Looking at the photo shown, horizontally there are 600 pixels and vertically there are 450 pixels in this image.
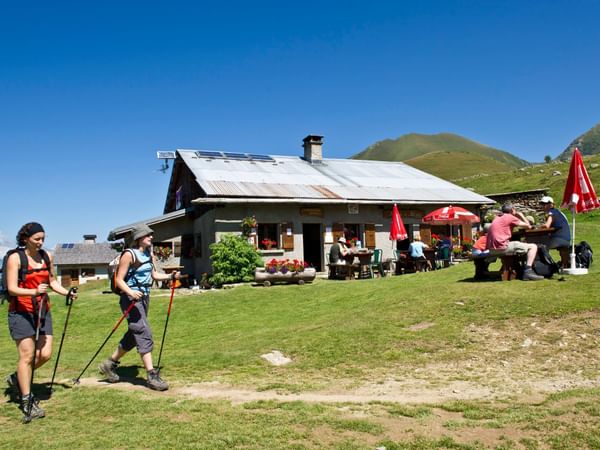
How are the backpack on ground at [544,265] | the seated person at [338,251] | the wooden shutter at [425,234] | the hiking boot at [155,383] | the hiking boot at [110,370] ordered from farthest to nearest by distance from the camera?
the wooden shutter at [425,234], the seated person at [338,251], the backpack on ground at [544,265], the hiking boot at [110,370], the hiking boot at [155,383]

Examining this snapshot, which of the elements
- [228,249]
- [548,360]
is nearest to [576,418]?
[548,360]

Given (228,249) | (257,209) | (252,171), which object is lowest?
(228,249)

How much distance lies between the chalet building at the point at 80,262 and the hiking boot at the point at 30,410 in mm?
38636

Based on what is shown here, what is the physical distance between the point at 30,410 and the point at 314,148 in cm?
2183

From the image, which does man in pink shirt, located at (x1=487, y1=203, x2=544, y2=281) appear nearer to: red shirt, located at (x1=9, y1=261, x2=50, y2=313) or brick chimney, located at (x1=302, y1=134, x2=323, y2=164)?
red shirt, located at (x1=9, y1=261, x2=50, y2=313)

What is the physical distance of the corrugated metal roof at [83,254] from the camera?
4106cm

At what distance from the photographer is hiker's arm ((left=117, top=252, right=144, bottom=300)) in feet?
18.9

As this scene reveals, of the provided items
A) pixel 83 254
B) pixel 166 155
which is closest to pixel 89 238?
pixel 83 254

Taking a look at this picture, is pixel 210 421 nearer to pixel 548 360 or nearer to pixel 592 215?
pixel 548 360

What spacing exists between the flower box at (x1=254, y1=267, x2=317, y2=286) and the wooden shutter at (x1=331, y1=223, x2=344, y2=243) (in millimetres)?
3911

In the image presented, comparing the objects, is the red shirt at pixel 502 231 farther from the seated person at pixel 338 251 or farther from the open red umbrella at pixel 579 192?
the seated person at pixel 338 251

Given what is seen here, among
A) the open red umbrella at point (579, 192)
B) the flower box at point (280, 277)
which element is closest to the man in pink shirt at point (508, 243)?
the open red umbrella at point (579, 192)

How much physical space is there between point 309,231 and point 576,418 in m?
18.8

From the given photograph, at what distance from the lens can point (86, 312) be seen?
13.8 meters
